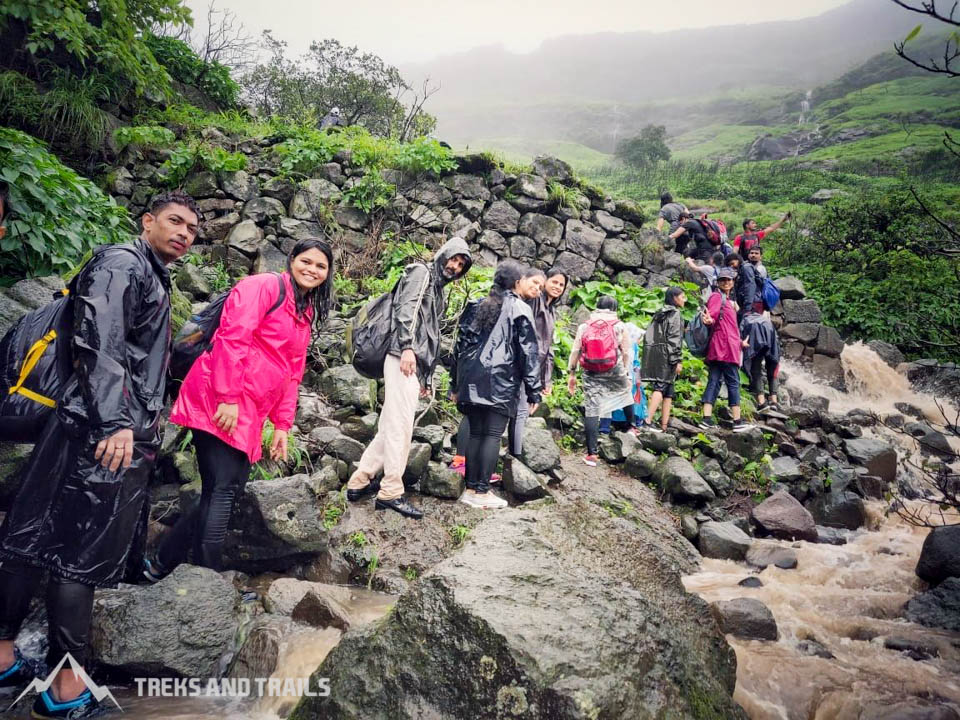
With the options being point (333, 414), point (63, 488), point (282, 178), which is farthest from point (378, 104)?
point (63, 488)

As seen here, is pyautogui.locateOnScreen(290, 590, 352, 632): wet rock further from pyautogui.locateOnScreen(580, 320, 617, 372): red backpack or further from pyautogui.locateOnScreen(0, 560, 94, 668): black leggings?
pyautogui.locateOnScreen(580, 320, 617, 372): red backpack

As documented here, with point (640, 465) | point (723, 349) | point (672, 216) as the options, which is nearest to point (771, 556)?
point (640, 465)

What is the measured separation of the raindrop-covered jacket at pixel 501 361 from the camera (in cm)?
421

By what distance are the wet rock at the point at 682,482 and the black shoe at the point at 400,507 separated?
3402 mm

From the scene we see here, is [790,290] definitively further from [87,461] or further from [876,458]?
[87,461]

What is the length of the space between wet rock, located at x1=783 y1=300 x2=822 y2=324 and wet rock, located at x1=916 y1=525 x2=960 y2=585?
8122 millimetres

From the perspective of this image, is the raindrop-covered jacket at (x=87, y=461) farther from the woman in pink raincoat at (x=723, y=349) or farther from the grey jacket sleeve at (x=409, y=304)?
the woman in pink raincoat at (x=723, y=349)

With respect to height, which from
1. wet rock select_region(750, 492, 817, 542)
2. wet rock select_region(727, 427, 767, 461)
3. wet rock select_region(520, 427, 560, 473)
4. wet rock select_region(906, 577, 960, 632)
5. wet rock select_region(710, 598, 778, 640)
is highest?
wet rock select_region(520, 427, 560, 473)

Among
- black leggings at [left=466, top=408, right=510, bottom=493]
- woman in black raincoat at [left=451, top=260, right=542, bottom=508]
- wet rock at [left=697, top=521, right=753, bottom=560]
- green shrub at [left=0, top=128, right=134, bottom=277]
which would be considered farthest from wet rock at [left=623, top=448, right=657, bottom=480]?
green shrub at [left=0, top=128, right=134, bottom=277]

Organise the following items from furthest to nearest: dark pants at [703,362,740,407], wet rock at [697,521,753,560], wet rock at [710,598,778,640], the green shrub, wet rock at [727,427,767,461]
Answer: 1. dark pants at [703,362,740,407]
2. wet rock at [727,427,767,461]
3. wet rock at [697,521,753,560]
4. the green shrub
5. wet rock at [710,598,778,640]

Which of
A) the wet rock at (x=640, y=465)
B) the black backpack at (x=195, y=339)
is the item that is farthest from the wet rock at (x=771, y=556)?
the black backpack at (x=195, y=339)

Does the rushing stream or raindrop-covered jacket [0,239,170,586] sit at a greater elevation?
raindrop-covered jacket [0,239,170,586]

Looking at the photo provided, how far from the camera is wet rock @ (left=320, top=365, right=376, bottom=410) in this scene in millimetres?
5254

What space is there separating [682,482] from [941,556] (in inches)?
92.1
